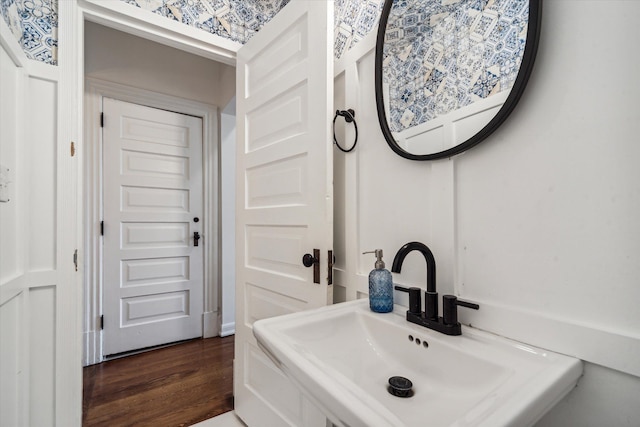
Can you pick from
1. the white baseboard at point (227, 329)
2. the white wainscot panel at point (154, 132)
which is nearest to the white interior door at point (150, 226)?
the white wainscot panel at point (154, 132)

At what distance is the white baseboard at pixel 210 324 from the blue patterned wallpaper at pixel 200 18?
6.90 ft

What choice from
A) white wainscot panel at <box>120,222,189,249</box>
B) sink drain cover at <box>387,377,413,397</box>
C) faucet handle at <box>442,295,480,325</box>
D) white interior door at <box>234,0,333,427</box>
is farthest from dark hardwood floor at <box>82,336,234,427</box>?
faucet handle at <box>442,295,480,325</box>

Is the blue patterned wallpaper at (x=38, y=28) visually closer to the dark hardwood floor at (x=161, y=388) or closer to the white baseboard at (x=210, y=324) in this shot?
the dark hardwood floor at (x=161, y=388)

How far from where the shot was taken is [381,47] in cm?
103

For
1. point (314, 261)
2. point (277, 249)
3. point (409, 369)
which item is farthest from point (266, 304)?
point (409, 369)

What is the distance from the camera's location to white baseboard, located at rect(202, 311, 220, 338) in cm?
270

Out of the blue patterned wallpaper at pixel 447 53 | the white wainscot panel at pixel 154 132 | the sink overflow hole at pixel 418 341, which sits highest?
the white wainscot panel at pixel 154 132

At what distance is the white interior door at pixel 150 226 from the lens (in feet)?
7.65

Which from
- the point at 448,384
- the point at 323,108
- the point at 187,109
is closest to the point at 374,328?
the point at 448,384

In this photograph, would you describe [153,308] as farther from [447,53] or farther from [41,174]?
[447,53]

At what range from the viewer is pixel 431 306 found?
2.64 feet

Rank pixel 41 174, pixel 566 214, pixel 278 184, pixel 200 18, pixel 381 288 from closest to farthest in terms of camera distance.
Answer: pixel 566 214 → pixel 381 288 → pixel 41 174 → pixel 278 184 → pixel 200 18

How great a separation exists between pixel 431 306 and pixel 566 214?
369 millimetres

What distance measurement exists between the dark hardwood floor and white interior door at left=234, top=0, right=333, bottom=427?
1.12 ft
